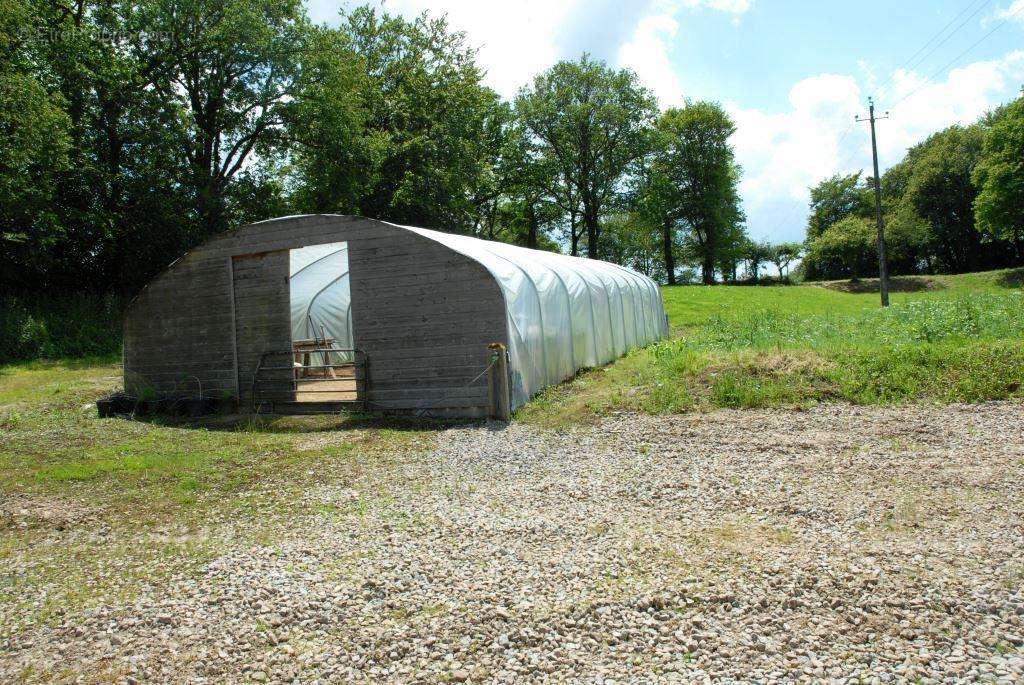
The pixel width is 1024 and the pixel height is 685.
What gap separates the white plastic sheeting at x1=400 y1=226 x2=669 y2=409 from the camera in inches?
434

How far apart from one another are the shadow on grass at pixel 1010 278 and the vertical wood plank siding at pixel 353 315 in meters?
41.9

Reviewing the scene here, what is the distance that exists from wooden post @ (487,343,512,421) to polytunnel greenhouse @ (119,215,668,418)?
18 mm

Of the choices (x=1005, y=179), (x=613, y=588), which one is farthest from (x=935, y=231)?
(x=613, y=588)

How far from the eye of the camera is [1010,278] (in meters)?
41.3

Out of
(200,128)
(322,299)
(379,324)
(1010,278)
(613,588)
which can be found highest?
(200,128)

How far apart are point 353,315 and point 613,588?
8.63m

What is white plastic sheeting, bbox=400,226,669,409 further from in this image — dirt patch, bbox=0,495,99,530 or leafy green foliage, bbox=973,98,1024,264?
leafy green foliage, bbox=973,98,1024,264

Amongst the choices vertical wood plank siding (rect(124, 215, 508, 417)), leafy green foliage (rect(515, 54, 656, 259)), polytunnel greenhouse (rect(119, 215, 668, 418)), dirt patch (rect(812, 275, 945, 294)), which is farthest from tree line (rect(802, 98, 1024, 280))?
vertical wood plank siding (rect(124, 215, 508, 417))

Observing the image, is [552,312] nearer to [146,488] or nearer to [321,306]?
[321,306]

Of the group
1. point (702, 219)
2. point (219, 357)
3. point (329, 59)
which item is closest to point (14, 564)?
point (219, 357)

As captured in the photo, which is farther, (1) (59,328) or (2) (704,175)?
(2) (704,175)

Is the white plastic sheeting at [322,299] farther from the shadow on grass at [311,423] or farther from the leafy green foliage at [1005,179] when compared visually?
the leafy green foliage at [1005,179]

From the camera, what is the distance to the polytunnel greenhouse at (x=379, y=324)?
10.8 metres

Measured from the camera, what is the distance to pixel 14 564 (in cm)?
500
